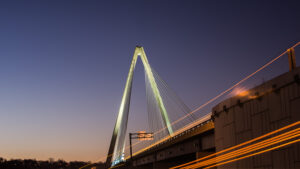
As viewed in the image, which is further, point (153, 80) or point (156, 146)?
point (153, 80)

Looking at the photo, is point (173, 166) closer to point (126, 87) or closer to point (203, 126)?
point (126, 87)

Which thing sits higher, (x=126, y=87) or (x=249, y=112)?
(x=126, y=87)

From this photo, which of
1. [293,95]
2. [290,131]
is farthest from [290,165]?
[293,95]

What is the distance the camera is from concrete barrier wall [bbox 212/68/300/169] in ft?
52.0

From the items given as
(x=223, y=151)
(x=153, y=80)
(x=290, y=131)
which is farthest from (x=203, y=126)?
(x=153, y=80)

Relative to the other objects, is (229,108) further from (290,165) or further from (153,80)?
(153,80)

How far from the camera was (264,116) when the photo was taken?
702 inches

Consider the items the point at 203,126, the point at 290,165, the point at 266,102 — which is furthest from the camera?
the point at 203,126

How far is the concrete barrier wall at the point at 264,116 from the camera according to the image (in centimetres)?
1586

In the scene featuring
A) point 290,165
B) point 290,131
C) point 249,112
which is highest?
point 249,112

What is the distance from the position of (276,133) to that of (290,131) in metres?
0.94

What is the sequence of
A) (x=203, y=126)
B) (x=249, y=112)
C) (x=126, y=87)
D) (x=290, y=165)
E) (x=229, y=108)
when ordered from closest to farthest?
(x=290, y=165)
(x=249, y=112)
(x=229, y=108)
(x=203, y=126)
(x=126, y=87)

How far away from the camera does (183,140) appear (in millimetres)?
36281

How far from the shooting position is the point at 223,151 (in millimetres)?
21875
